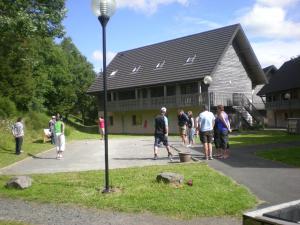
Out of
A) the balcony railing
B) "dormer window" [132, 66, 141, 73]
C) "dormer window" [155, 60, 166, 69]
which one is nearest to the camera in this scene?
the balcony railing

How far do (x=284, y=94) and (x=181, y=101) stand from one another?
51.9 feet

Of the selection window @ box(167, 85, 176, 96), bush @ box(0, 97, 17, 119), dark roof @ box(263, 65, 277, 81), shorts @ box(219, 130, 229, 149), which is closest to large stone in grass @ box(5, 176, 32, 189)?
shorts @ box(219, 130, 229, 149)

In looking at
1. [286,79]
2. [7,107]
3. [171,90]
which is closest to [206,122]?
[7,107]

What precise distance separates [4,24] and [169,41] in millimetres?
29803

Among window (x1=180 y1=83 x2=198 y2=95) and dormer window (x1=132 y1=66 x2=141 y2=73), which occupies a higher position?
dormer window (x1=132 y1=66 x2=141 y2=73)

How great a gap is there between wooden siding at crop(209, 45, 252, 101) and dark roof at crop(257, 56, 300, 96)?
6.31m

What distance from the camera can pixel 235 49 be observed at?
43.7 meters

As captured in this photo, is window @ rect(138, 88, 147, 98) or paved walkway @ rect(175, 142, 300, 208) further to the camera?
window @ rect(138, 88, 147, 98)

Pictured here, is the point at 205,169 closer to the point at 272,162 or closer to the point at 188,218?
the point at 272,162

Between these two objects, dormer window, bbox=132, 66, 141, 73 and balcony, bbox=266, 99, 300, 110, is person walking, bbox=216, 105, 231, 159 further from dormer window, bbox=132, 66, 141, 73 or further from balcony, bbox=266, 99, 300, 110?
dormer window, bbox=132, 66, 141, 73

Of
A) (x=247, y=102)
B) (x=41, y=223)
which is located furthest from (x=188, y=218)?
(x=247, y=102)

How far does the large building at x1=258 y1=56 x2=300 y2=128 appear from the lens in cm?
4847

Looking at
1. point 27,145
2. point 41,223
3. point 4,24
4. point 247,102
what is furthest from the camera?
point 247,102

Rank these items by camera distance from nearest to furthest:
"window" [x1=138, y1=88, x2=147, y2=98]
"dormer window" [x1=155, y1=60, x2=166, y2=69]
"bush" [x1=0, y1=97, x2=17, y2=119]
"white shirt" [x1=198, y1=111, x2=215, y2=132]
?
"white shirt" [x1=198, y1=111, x2=215, y2=132]
"bush" [x1=0, y1=97, x2=17, y2=119]
"dormer window" [x1=155, y1=60, x2=166, y2=69]
"window" [x1=138, y1=88, x2=147, y2=98]
